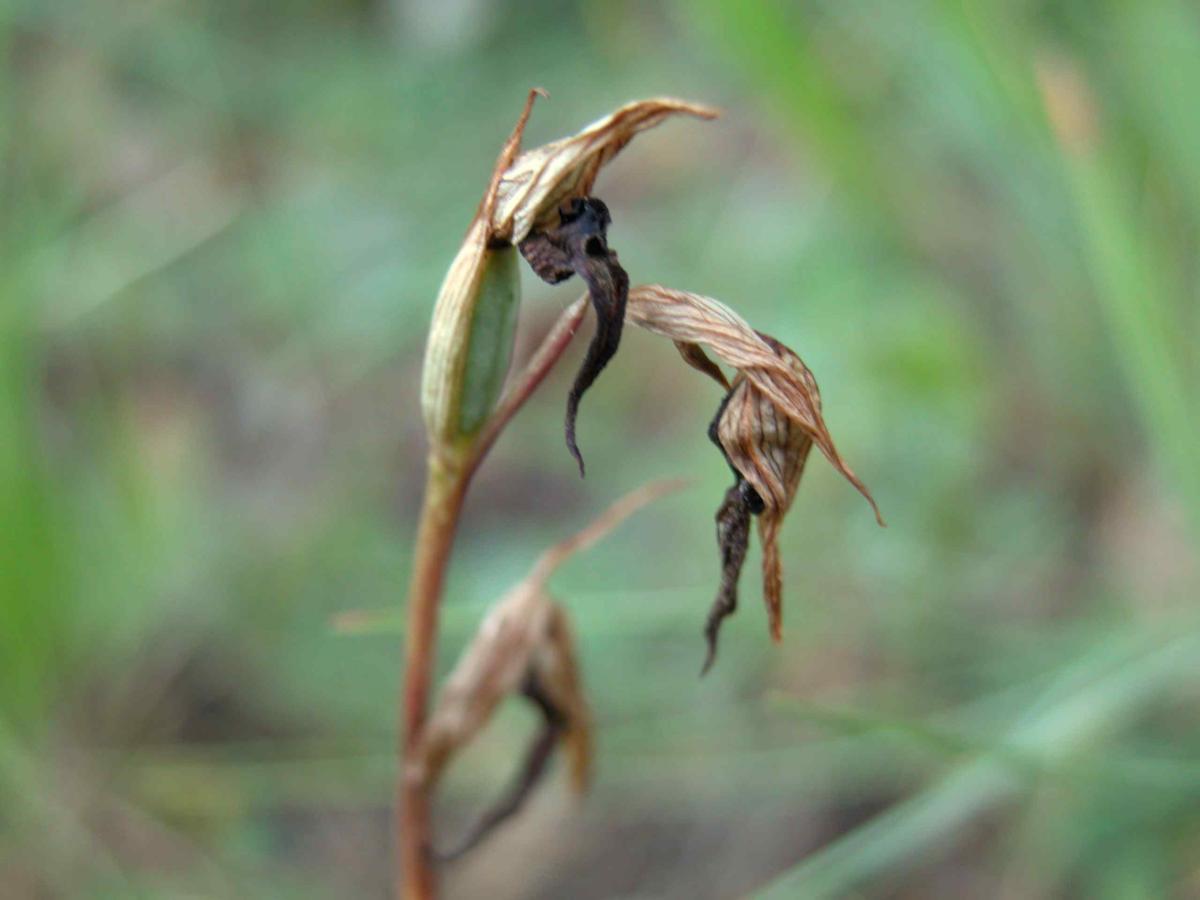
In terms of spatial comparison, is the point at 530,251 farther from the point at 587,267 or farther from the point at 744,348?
the point at 744,348

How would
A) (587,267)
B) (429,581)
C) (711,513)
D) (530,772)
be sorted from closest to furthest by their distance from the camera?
(587,267) → (429,581) → (530,772) → (711,513)

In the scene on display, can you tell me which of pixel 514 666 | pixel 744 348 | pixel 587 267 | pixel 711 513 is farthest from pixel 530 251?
pixel 711 513

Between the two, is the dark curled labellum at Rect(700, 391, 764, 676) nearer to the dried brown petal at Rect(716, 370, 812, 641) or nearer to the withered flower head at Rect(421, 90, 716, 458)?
the dried brown petal at Rect(716, 370, 812, 641)

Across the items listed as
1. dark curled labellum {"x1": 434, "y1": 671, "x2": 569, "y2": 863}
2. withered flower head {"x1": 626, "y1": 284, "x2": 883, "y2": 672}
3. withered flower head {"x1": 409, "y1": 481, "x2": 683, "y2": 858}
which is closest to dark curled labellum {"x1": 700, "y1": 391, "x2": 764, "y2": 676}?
withered flower head {"x1": 626, "y1": 284, "x2": 883, "y2": 672}

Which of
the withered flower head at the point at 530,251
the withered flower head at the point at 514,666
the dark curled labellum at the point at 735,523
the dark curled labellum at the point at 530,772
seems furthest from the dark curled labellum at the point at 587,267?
the dark curled labellum at the point at 530,772

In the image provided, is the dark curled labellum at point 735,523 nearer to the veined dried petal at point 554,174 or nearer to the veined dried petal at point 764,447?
the veined dried petal at point 764,447

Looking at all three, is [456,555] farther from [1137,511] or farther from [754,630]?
[1137,511]
